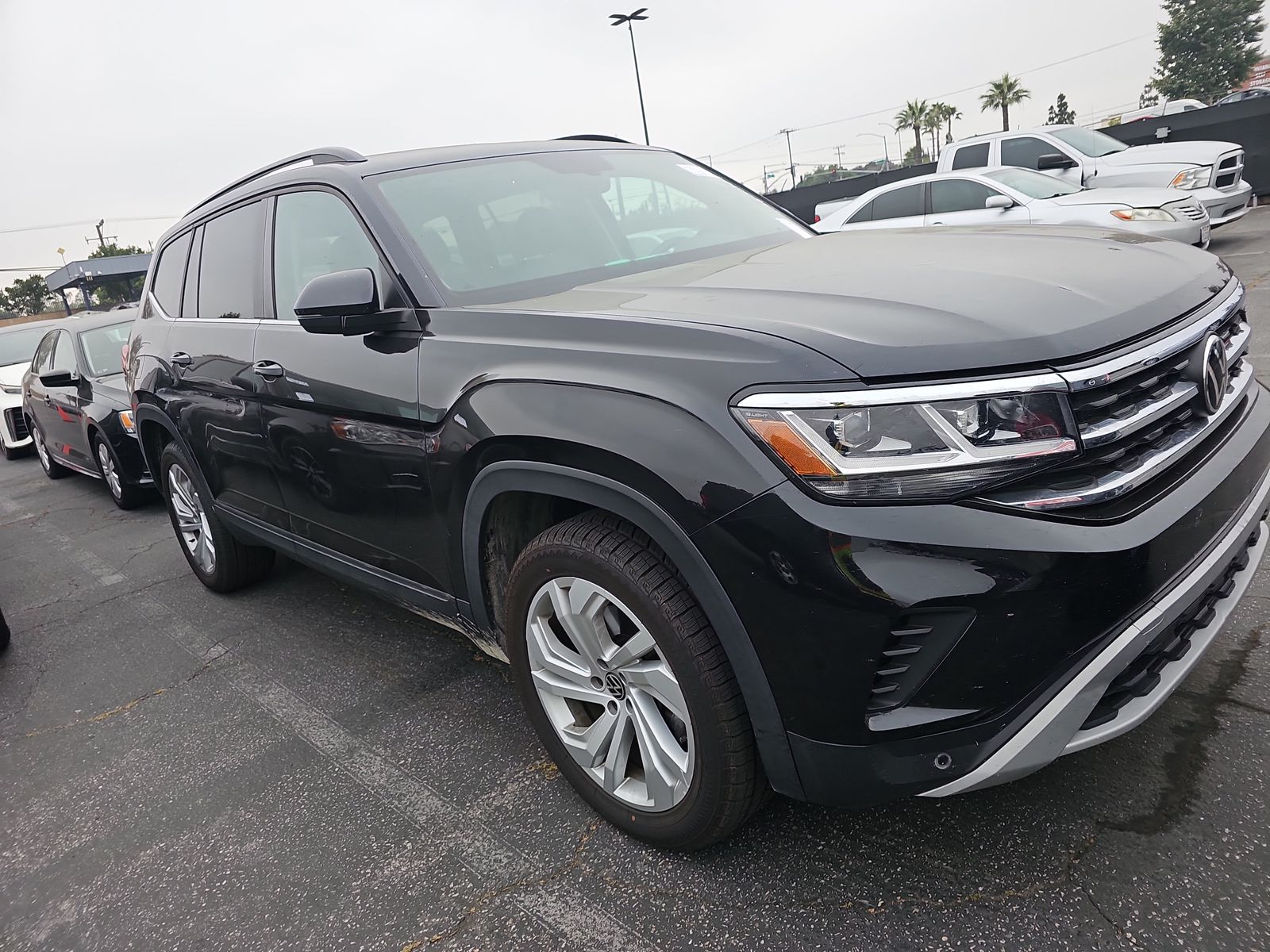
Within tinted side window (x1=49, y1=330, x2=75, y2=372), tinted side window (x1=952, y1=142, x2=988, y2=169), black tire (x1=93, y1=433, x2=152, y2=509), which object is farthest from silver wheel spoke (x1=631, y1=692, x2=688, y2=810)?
tinted side window (x1=952, y1=142, x2=988, y2=169)

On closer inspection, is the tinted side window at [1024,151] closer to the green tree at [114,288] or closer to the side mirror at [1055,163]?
the side mirror at [1055,163]

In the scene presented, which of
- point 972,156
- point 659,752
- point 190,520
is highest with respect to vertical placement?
point 972,156

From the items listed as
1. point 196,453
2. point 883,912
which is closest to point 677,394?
point 883,912

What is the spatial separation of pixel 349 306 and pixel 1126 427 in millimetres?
1864

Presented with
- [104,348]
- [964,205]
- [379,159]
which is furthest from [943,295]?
[964,205]

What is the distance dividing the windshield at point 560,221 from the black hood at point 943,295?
8.2 inches

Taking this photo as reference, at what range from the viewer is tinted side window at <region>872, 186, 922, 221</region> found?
34.0ft

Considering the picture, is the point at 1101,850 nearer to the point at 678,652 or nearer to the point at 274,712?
the point at 678,652

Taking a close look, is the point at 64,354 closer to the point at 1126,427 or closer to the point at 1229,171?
the point at 1126,427

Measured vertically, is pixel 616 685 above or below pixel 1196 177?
Answer: below

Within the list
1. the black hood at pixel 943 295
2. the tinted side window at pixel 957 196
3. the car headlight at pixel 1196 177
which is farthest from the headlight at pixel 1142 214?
the black hood at pixel 943 295

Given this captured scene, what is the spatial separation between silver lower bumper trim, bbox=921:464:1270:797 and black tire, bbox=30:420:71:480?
9.53 metres

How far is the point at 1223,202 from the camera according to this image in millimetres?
10633

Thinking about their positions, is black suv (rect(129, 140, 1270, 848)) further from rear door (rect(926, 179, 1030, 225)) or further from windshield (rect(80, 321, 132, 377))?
rear door (rect(926, 179, 1030, 225))
